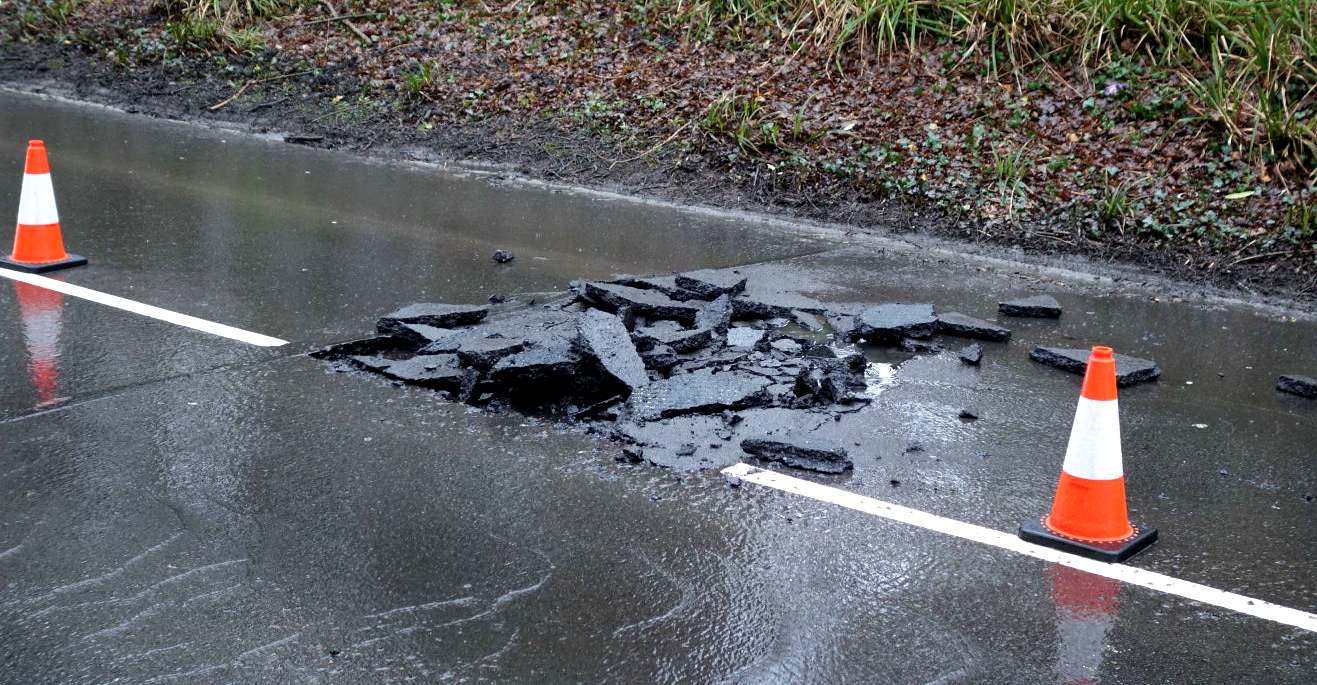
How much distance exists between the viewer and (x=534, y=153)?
12562 mm

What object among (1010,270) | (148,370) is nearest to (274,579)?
(148,370)

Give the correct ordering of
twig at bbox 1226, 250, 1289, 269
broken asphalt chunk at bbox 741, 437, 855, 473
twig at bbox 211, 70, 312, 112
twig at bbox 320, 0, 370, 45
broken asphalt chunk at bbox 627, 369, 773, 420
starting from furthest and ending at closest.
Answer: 1. twig at bbox 320, 0, 370, 45
2. twig at bbox 211, 70, 312, 112
3. twig at bbox 1226, 250, 1289, 269
4. broken asphalt chunk at bbox 627, 369, 773, 420
5. broken asphalt chunk at bbox 741, 437, 855, 473

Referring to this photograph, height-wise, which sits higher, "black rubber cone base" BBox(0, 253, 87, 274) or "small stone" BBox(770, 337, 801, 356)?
"small stone" BBox(770, 337, 801, 356)

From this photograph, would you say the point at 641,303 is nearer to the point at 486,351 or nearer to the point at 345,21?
the point at 486,351

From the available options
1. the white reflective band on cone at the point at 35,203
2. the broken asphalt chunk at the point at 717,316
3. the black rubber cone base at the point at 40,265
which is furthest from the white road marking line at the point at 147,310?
the broken asphalt chunk at the point at 717,316

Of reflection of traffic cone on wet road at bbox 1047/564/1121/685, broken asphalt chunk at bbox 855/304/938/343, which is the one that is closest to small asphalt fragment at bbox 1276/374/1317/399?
broken asphalt chunk at bbox 855/304/938/343

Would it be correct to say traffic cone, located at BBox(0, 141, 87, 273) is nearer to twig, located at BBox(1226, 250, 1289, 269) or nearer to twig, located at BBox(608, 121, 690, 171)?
twig, located at BBox(608, 121, 690, 171)

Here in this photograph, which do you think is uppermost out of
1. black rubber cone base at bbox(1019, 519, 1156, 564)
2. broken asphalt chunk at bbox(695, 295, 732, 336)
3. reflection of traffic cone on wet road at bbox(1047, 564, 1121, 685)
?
broken asphalt chunk at bbox(695, 295, 732, 336)

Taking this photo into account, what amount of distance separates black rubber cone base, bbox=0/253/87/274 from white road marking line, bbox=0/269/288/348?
5 cm

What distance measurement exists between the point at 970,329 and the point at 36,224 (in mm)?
6092

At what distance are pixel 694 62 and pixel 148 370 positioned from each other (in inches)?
330

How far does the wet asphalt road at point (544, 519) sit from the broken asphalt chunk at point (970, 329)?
142 millimetres

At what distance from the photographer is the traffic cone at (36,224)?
8.18 meters

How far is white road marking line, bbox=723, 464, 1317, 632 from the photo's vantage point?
420 centimetres
